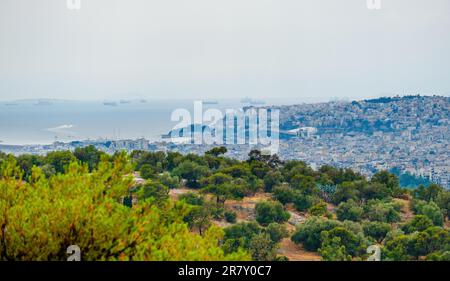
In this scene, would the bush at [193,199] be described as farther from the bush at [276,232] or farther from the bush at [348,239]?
the bush at [348,239]

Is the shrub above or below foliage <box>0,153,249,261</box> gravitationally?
below

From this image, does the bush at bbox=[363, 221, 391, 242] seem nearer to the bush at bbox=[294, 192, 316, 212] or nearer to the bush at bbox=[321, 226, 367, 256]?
the bush at bbox=[321, 226, 367, 256]

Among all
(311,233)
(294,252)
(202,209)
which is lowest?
(294,252)

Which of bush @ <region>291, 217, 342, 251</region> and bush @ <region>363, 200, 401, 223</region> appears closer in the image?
bush @ <region>291, 217, 342, 251</region>

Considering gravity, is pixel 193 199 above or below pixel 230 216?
above

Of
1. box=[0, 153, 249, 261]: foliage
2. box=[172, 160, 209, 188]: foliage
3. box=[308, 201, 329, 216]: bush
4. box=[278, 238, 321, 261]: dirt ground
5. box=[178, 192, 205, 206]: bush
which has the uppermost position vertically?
box=[0, 153, 249, 261]: foliage

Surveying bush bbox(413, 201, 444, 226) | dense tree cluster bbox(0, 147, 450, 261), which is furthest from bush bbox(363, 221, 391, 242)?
bush bbox(413, 201, 444, 226)

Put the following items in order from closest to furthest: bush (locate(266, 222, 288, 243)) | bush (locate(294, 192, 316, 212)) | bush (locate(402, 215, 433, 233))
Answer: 1. bush (locate(266, 222, 288, 243))
2. bush (locate(402, 215, 433, 233))
3. bush (locate(294, 192, 316, 212))

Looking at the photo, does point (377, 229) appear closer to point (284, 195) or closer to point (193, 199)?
point (284, 195)

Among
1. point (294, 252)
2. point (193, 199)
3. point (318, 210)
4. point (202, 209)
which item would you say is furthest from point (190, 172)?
point (294, 252)
